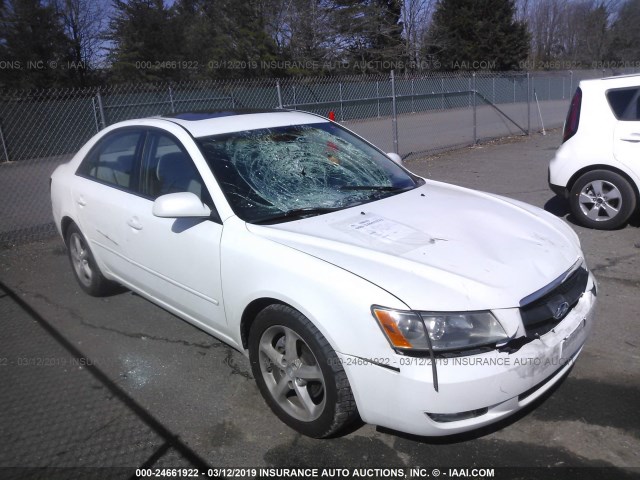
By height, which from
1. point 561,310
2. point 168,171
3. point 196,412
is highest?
point 168,171

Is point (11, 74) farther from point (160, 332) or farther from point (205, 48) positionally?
point (160, 332)

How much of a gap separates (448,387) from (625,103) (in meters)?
5.16

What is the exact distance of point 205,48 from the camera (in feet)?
108

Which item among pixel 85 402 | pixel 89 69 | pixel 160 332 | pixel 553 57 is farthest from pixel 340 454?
pixel 553 57

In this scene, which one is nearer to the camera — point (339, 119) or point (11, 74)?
point (339, 119)

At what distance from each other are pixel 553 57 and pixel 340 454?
6203 centimetres

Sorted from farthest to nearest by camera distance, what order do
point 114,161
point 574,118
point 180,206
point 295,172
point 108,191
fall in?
1. point 574,118
2. point 114,161
3. point 108,191
4. point 295,172
5. point 180,206

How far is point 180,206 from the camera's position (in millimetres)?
3201

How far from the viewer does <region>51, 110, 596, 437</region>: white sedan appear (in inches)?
97.0

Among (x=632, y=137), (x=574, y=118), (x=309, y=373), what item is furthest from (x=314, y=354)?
(x=574, y=118)

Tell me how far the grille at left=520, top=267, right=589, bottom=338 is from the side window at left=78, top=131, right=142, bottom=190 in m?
2.91

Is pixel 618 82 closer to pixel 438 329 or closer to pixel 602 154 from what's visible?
pixel 602 154

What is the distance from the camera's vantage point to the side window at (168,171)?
11.7ft

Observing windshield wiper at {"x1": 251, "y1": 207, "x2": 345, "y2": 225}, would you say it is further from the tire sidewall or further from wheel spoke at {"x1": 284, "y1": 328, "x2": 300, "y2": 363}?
wheel spoke at {"x1": 284, "y1": 328, "x2": 300, "y2": 363}
